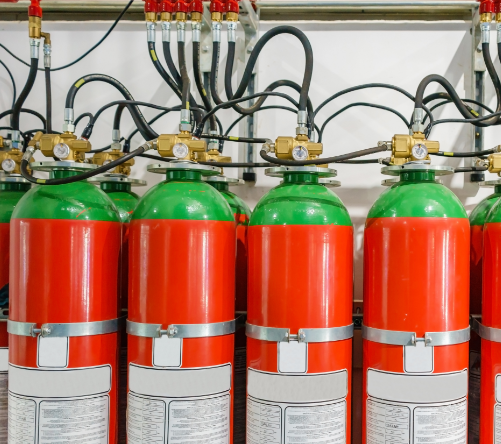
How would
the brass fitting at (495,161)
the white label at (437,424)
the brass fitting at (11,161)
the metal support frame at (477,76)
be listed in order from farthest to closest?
the metal support frame at (477,76) < the brass fitting at (11,161) < the brass fitting at (495,161) < the white label at (437,424)

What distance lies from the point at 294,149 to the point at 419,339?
393 millimetres

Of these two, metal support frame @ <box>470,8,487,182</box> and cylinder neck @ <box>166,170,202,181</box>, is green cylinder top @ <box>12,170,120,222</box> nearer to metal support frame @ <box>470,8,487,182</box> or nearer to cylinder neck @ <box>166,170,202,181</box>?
cylinder neck @ <box>166,170,202,181</box>

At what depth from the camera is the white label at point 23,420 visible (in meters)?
0.78

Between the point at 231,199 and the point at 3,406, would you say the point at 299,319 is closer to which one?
the point at 231,199

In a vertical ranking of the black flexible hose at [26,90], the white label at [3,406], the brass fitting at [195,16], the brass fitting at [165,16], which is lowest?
the white label at [3,406]

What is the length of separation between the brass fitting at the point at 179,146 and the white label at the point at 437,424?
0.59m

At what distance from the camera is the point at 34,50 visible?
0.96 meters

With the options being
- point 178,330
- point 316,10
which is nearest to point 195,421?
point 178,330

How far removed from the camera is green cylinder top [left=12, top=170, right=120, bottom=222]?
79 centimetres

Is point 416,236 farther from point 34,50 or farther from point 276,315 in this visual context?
point 34,50

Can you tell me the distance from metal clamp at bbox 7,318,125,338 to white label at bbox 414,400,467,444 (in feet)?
1.84

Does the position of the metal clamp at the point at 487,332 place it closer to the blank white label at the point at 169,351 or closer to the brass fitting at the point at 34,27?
the blank white label at the point at 169,351

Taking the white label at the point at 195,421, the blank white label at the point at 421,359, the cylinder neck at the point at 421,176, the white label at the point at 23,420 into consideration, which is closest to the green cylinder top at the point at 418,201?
the cylinder neck at the point at 421,176

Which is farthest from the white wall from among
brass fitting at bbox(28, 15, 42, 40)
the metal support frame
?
brass fitting at bbox(28, 15, 42, 40)
